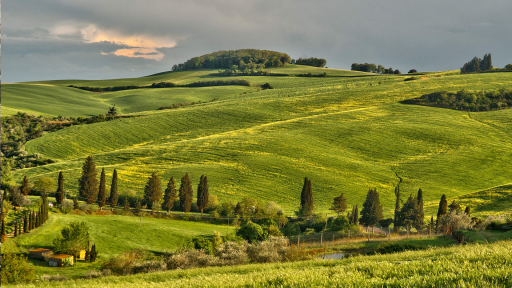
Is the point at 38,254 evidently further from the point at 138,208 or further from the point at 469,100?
the point at 469,100

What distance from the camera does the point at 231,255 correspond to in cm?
3800

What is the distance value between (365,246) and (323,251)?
18.2ft

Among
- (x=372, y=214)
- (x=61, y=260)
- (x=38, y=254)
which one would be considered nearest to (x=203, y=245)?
(x=61, y=260)

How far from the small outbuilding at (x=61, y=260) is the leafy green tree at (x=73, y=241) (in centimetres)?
90

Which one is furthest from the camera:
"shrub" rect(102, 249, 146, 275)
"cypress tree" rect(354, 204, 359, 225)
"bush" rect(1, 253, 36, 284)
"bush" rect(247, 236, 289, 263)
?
"cypress tree" rect(354, 204, 359, 225)

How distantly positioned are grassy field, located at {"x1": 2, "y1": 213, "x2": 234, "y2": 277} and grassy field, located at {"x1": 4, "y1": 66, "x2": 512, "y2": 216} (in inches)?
868

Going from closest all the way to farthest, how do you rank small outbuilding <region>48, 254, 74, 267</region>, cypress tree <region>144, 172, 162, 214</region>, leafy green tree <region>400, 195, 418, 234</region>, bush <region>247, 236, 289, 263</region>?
bush <region>247, 236, 289, 263</region> → small outbuilding <region>48, 254, 74, 267</region> → leafy green tree <region>400, 195, 418, 234</region> → cypress tree <region>144, 172, 162, 214</region>

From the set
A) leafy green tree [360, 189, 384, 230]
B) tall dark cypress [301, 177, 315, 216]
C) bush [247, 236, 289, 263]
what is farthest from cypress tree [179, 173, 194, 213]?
leafy green tree [360, 189, 384, 230]

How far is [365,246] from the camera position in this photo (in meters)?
47.4

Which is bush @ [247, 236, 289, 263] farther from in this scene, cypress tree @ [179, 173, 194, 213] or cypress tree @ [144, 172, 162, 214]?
cypress tree @ [144, 172, 162, 214]

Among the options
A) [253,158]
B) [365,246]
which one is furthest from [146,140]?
[365,246]

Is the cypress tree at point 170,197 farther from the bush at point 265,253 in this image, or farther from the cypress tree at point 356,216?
the cypress tree at point 356,216

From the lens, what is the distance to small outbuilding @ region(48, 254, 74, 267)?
38.4m

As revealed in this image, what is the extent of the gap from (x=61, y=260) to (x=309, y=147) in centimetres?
7291
